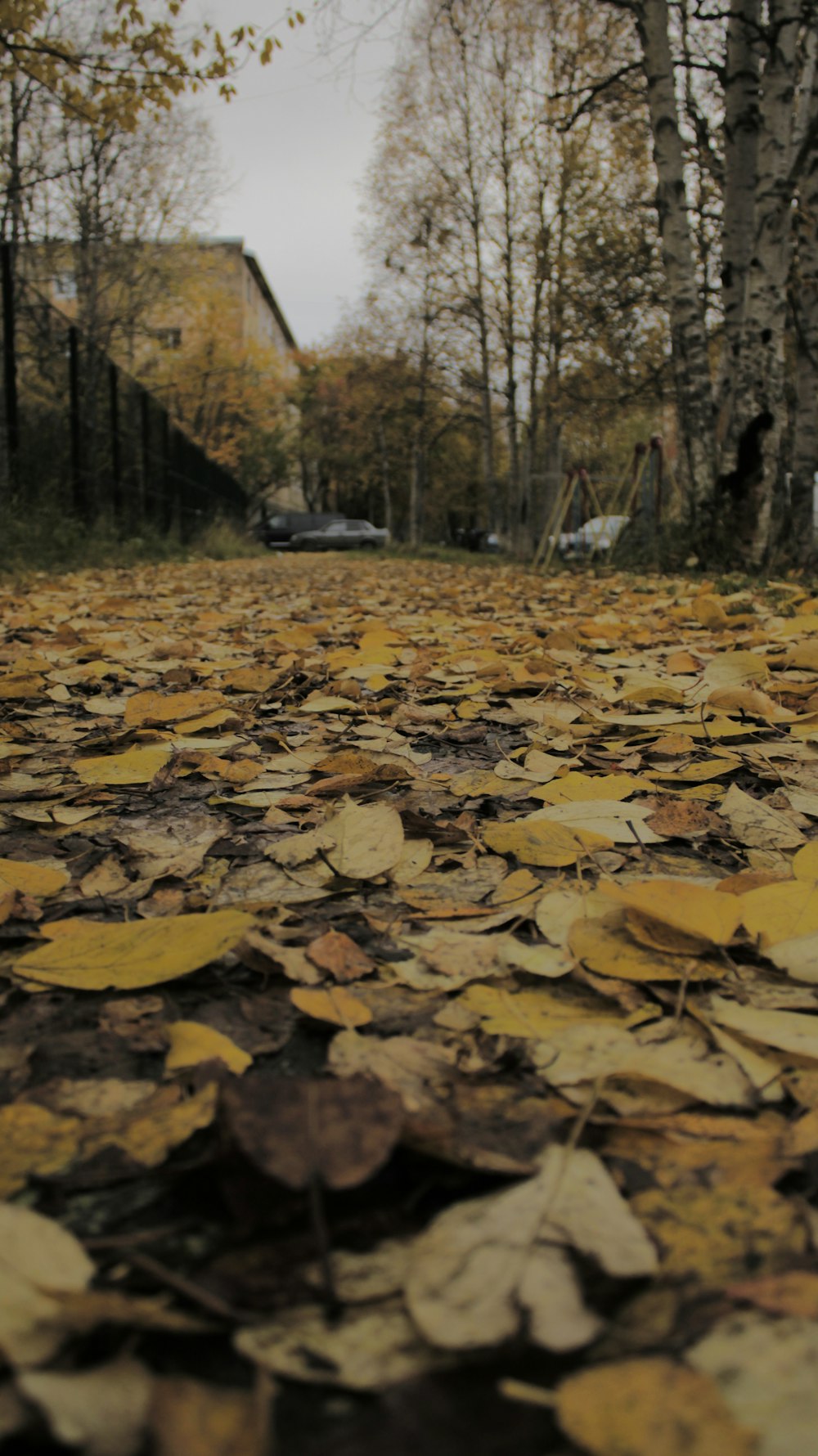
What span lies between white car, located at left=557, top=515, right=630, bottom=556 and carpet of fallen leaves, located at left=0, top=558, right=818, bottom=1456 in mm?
10130

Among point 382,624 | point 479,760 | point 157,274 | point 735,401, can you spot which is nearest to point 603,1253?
point 479,760

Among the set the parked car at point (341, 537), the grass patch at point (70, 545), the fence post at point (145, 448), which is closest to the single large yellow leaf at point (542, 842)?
the grass patch at point (70, 545)

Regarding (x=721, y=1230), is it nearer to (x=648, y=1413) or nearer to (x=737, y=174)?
(x=648, y=1413)

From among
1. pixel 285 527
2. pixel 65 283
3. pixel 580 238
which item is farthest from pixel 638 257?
pixel 285 527

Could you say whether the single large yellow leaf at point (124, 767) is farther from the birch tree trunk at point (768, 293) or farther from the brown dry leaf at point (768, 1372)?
the birch tree trunk at point (768, 293)

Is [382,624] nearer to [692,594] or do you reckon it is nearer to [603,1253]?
[692,594]

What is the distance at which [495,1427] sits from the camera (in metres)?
0.43

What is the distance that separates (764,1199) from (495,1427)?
0.23 meters

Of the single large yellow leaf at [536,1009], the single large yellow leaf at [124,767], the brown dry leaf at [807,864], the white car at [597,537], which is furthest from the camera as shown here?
the white car at [597,537]

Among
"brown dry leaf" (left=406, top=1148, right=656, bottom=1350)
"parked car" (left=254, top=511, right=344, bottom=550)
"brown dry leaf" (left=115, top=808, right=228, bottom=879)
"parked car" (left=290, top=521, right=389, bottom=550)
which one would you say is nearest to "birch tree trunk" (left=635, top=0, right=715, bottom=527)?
"brown dry leaf" (left=115, top=808, right=228, bottom=879)

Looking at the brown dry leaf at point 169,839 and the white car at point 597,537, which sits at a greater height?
the white car at point 597,537

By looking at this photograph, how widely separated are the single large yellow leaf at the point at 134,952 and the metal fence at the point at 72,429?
7261 millimetres

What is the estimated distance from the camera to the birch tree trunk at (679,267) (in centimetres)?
758

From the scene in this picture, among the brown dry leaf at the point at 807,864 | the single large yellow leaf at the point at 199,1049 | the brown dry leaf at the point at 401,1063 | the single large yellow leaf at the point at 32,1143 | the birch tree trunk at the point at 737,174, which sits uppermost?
the birch tree trunk at the point at 737,174
